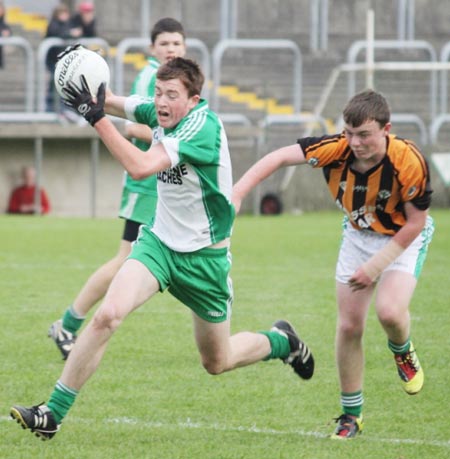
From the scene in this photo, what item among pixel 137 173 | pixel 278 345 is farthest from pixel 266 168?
pixel 278 345

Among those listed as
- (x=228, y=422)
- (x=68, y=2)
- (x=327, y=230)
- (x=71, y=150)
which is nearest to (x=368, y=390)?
(x=228, y=422)

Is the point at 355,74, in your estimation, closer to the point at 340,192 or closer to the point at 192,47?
the point at 192,47

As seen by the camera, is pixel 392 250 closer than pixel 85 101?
No

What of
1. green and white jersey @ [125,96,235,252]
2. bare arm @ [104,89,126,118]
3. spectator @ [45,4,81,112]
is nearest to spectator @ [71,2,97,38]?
spectator @ [45,4,81,112]

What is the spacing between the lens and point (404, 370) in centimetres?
688

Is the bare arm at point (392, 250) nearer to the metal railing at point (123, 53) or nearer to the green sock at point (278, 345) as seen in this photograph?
the green sock at point (278, 345)

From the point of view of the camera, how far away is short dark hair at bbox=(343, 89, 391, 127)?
6.14 metres

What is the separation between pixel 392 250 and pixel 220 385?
5.87ft

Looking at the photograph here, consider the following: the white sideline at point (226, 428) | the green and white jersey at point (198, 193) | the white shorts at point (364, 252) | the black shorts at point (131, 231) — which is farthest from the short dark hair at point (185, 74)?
the black shorts at point (131, 231)

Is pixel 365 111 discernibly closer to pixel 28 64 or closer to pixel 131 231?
pixel 131 231

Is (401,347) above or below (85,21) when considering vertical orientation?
below

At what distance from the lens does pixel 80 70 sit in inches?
232

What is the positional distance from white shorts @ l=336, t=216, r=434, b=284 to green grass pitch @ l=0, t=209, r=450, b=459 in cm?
82

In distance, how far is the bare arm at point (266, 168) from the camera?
6.35m
